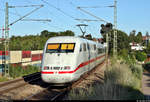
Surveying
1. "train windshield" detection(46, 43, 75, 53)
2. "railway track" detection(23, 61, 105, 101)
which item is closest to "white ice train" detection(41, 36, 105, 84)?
"train windshield" detection(46, 43, 75, 53)

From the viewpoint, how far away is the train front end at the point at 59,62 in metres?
11.5

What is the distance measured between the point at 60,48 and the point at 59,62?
110 cm

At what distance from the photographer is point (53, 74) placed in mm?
11562

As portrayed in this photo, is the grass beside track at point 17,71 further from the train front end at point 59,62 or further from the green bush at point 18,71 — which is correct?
the train front end at point 59,62

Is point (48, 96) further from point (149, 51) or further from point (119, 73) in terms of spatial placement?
point (149, 51)

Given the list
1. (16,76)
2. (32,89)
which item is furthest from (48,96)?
(16,76)

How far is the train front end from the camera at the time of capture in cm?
1153

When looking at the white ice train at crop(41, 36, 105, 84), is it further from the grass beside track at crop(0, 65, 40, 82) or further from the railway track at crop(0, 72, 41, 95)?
the grass beside track at crop(0, 65, 40, 82)

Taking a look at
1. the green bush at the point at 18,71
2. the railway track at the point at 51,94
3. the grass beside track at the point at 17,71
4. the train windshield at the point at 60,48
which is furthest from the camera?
the green bush at the point at 18,71

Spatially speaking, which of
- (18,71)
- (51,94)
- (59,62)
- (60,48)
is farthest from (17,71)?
(51,94)

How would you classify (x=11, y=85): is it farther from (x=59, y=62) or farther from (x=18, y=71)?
(x=18, y=71)

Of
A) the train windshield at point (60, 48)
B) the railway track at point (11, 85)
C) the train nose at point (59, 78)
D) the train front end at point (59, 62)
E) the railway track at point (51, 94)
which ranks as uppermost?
the train windshield at point (60, 48)

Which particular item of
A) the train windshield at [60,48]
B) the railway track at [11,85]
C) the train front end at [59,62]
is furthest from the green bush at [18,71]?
the train front end at [59,62]

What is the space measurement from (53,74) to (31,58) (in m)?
17.4
